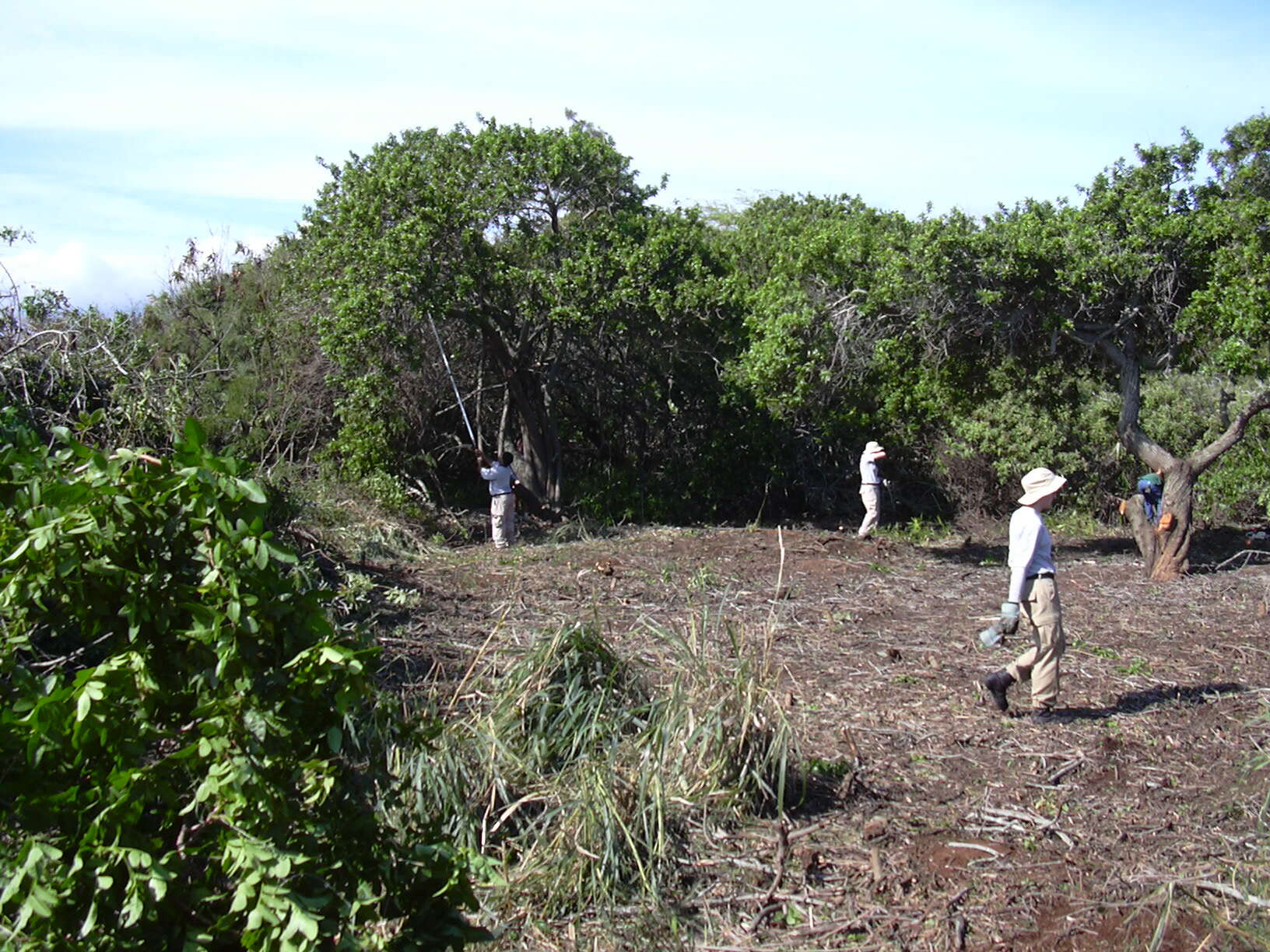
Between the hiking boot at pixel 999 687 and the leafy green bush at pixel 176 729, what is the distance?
16.1ft

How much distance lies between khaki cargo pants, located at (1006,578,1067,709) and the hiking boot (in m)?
0.14

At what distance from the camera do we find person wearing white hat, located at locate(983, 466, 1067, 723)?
7086 millimetres

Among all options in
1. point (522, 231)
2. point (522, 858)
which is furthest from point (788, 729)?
point (522, 231)

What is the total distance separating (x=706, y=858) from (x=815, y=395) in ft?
28.7

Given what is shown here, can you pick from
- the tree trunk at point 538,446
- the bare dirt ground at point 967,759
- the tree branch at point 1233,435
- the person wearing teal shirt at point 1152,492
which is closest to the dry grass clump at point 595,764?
the bare dirt ground at point 967,759

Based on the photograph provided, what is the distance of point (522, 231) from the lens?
16.0m

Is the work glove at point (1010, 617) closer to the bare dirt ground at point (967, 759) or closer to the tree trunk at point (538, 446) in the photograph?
the bare dirt ground at point (967, 759)

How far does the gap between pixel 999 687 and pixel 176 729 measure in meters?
5.49

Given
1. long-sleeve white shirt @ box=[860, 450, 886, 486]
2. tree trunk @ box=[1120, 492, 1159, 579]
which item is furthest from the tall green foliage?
tree trunk @ box=[1120, 492, 1159, 579]

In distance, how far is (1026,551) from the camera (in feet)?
23.2

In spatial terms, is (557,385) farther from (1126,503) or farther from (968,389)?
(1126,503)

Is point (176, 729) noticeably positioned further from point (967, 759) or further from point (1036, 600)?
point (1036, 600)

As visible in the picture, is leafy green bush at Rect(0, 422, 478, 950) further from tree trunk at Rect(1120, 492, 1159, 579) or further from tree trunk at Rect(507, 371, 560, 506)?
tree trunk at Rect(507, 371, 560, 506)

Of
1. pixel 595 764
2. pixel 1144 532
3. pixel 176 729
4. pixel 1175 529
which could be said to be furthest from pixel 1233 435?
pixel 176 729
